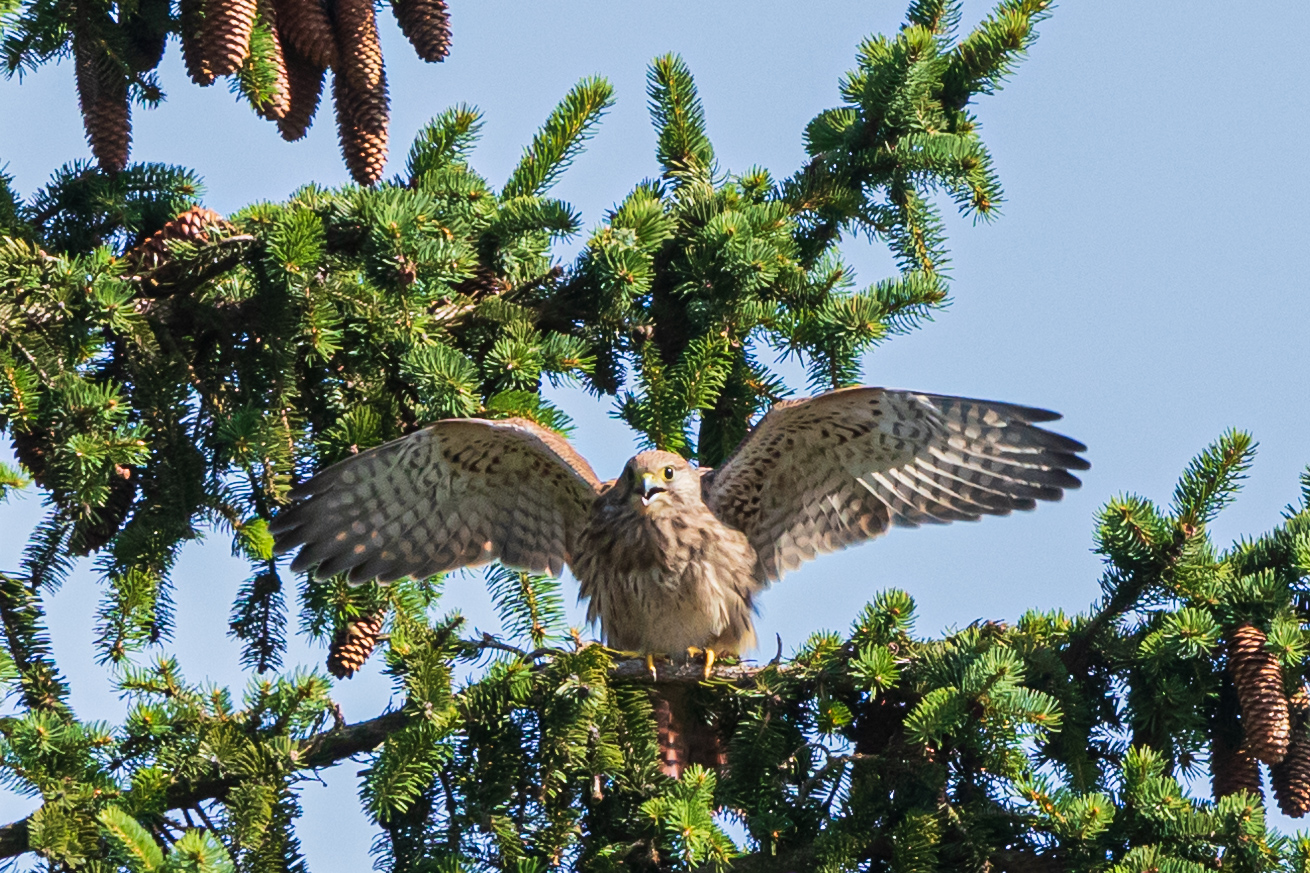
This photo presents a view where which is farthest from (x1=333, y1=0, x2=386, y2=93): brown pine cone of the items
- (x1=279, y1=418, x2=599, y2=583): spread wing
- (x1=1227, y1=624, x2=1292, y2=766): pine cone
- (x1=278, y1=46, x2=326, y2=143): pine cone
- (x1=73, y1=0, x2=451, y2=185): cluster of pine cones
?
(x1=1227, y1=624, x2=1292, y2=766): pine cone

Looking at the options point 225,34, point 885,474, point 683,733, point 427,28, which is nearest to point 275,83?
point 225,34

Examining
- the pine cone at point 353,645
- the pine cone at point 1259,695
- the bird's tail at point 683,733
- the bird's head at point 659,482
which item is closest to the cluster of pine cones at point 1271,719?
the pine cone at point 1259,695

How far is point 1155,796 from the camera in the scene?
4.11 m

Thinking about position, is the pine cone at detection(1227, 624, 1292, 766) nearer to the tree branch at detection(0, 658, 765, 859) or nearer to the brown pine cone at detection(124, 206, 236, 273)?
the tree branch at detection(0, 658, 765, 859)

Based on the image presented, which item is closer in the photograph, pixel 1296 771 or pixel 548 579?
pixel 1296 771

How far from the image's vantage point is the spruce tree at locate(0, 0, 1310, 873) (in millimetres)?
4176

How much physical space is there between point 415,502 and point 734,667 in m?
1.72

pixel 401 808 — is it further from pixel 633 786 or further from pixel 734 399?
pixel 734 399

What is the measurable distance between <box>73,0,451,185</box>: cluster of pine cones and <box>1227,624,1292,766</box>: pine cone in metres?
3.14

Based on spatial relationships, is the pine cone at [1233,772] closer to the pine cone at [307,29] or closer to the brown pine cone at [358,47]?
the brown pine cone at [358,47]

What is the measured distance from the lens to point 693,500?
6.02 meters

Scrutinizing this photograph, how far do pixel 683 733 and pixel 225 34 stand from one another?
2578 mm

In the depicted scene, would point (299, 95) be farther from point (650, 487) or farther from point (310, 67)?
point (650, 487)

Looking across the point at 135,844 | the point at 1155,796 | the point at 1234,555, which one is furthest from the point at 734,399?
the point at 135,844
